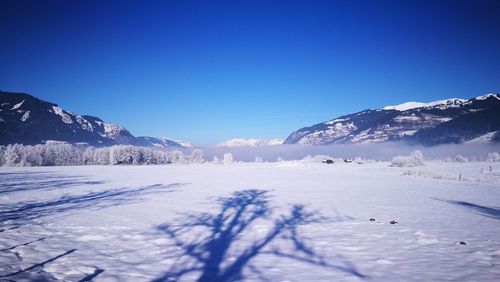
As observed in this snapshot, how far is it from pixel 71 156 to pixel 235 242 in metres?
113

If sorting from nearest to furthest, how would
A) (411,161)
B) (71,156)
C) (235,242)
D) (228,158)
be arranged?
(235,242)
(411,161)
(71,156)
(228,158)

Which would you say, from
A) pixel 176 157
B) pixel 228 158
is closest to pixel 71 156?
pixel 176 157

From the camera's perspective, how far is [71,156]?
104m

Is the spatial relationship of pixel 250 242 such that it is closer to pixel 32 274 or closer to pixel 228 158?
pixel 32 274

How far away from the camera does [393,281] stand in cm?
655

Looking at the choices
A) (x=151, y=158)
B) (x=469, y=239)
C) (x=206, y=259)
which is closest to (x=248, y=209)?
(x=206, y=259)

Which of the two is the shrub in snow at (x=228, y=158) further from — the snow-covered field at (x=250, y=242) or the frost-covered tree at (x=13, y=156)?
the snow-covered field at (x=250, y=242)

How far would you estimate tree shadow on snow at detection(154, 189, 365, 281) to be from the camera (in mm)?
7395

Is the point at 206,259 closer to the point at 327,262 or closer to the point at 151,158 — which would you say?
the point at 327,262

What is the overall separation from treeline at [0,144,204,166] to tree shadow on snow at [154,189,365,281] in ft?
313

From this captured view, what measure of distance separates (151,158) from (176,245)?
118652mm

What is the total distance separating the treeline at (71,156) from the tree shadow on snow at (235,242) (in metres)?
95.4

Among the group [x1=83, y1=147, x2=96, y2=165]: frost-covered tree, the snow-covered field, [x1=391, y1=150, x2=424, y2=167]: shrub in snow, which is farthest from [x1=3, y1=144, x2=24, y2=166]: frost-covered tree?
[x1=391, y1=150, x2=424, y2=167]: shrub in snow

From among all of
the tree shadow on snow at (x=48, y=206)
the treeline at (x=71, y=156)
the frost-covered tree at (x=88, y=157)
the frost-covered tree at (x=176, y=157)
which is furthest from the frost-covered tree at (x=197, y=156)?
the tree shadow on snow at (x=48, y=206)
